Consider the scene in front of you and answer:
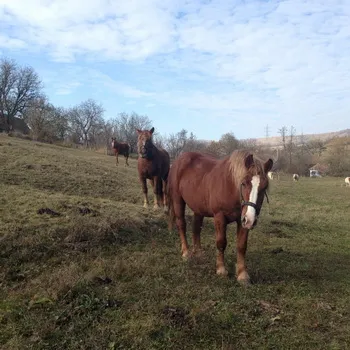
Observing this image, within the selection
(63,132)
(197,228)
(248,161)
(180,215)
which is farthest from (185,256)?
(63,132)

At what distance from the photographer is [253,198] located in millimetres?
4934

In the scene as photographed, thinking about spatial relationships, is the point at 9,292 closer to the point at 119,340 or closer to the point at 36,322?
the point at 36,322

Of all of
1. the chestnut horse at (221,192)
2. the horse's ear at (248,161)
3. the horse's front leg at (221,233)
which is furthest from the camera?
the horse's front leg at (221,233)

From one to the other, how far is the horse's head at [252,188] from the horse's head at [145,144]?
579cm

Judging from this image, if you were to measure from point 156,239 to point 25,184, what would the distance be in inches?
274

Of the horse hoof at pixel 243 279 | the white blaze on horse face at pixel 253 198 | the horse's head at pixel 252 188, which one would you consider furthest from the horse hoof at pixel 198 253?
the white blaze on horse face at pixel 253 198

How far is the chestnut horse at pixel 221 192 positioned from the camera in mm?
5062

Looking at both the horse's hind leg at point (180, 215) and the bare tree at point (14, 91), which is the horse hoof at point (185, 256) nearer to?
the horse's hind leg at point (180, 215)

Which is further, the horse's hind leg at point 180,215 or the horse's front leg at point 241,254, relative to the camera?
the horse's hind leg at point 180,215

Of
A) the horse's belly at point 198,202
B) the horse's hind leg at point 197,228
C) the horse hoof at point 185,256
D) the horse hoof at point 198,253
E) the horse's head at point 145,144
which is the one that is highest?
the horse's head at point 145,144

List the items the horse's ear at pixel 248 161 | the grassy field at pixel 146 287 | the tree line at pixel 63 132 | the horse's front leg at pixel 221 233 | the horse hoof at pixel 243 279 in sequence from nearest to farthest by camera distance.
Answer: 1. the grassy field at pixel 146 287
2. the horse's ear at pixel 248 161
3. the horse hoof at pixel 243 279
4. the horse's front leg at pixel 221 233
5. the tree line at pixel 63 132

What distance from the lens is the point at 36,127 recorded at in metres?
53.4

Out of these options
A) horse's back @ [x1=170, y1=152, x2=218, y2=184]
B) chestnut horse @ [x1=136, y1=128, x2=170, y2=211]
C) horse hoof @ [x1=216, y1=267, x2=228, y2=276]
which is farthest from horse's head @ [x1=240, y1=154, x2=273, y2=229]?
chestnut horse @ [x1=136, y1=128, x2=170, y2=211]

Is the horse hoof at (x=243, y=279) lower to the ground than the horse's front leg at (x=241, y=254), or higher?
lower
